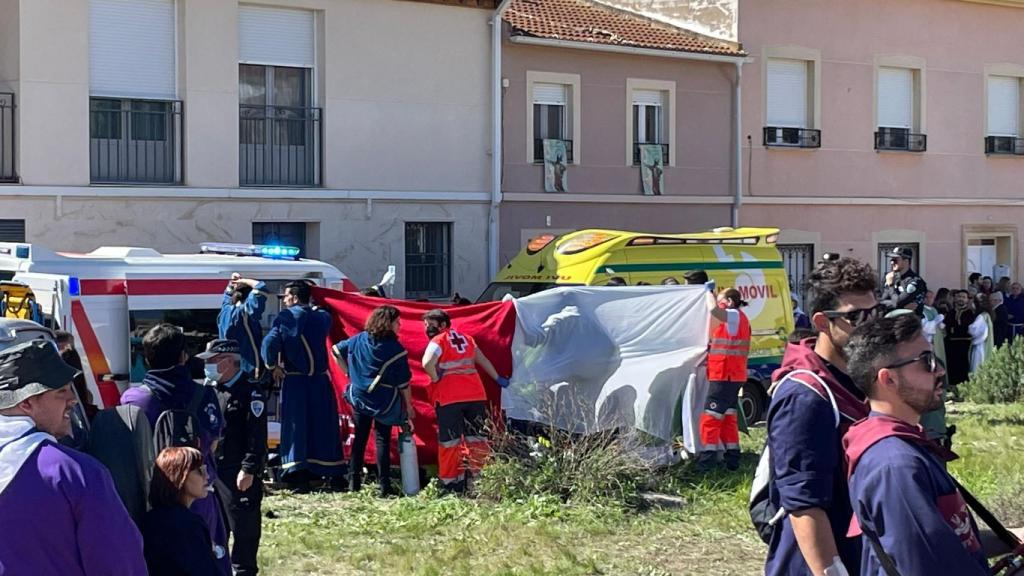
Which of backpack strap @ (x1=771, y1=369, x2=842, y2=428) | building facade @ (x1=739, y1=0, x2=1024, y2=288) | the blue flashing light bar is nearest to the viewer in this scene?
backpack strap @ (x1=771, y1=369, x2=842, y2=428)

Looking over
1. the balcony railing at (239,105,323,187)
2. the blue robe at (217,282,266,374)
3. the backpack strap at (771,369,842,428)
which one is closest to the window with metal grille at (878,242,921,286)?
the balcony railing at (239,105,323,187)

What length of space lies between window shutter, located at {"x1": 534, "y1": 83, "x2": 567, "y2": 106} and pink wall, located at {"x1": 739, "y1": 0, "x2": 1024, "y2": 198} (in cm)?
405

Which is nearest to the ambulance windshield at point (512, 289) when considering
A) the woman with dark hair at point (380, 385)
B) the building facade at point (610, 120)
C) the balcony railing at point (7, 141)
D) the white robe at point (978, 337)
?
the building facade at point (610, 120)

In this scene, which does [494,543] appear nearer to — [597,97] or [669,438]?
[669,438]

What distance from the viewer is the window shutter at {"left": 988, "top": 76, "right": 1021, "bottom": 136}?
1101 inches

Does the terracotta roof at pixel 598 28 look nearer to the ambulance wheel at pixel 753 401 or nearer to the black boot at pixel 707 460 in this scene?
the ambulance wheel at pixel 753 401

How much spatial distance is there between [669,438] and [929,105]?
17.1m

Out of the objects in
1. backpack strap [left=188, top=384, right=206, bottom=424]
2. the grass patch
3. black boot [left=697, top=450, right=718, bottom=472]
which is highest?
backpack strap [left=188, top=384, right=206, bottom=424]

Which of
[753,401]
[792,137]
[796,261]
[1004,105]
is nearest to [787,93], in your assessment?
[792,137]

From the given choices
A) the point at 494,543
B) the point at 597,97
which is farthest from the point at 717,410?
the point at 597,97

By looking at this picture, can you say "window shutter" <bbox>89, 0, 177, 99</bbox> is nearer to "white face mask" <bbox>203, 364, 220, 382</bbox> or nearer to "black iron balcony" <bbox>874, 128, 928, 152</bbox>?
"white face mask" <bbox>203, 364, 220, 382</bbox>

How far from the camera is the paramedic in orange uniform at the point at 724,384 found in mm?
12086

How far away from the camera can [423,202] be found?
20016 millimetres

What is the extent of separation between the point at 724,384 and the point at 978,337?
352 inches
